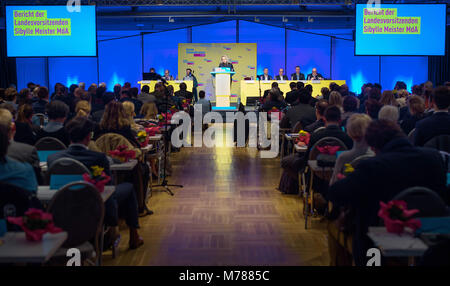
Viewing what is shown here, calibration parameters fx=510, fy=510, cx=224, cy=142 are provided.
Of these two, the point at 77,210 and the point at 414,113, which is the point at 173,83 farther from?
the point at 77,210

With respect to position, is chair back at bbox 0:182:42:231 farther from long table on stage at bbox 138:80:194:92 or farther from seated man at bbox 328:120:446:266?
long table on stage at bbox 138:80:194:92

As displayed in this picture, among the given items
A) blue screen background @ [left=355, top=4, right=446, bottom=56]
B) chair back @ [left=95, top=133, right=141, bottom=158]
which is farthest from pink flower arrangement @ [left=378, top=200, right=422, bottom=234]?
blue screen background @ [left=355, top=4, right=446, bottom=56]

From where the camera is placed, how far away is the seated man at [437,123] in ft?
16.6

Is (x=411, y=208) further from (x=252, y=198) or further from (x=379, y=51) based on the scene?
(x=379, y=51)

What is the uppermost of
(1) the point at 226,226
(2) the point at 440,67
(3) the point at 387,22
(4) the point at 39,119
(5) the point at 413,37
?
(3) the point at 387,22

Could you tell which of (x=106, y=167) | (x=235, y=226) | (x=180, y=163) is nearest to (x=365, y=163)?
(x=106, y=167)

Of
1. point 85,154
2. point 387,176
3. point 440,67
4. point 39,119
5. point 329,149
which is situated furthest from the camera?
point 440,67

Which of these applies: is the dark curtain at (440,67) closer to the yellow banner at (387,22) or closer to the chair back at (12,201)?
the yellow banner at (387,22)

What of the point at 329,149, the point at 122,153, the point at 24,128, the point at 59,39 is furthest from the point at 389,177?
the point at 59,39

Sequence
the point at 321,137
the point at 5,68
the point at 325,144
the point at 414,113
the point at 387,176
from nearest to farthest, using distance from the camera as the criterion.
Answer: the point at 387,176 → the point at 325,144 → the point at 321,137 → the point at 414,113 → the point at 5,68

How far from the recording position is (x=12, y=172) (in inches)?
120

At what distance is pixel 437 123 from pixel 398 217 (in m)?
2.77

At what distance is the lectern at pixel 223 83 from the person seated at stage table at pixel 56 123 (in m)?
9.74

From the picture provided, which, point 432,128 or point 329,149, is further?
point 432,128
